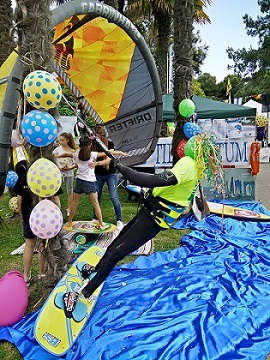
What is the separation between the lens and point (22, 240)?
5688mm

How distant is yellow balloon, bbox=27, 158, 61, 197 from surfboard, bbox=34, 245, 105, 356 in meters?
0.93

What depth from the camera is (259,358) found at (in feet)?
8.89

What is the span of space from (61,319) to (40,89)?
76.1 inches

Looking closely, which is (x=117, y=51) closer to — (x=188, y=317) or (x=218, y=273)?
(x=218, y=273)

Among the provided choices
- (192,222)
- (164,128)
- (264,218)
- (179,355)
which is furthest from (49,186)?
(164,128)

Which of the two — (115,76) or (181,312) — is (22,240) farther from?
(115,76)

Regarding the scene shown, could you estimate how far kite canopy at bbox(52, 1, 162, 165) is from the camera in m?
6.40

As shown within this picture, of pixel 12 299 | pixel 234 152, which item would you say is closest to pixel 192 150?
pixel 12 299

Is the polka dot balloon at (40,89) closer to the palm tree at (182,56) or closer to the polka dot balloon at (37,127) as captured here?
the polka dot balloon at (37,127)

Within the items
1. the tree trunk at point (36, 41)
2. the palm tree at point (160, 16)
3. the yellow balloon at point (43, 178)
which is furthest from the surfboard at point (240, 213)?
the palm tree at point (160, 16)

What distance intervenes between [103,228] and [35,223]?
2359mm

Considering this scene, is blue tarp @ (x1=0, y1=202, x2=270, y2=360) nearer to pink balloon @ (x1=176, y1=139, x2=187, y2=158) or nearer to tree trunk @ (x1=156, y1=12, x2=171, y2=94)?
pink balloon @ (x1=176, y1=139, x2=187, y2=158)

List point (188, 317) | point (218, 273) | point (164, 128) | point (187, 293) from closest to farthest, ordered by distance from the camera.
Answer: point (188, 317), point (187, 293), point (218, 273), point (164, 128)

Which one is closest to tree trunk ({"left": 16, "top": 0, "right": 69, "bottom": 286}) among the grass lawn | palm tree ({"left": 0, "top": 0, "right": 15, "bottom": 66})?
the grass lawn
